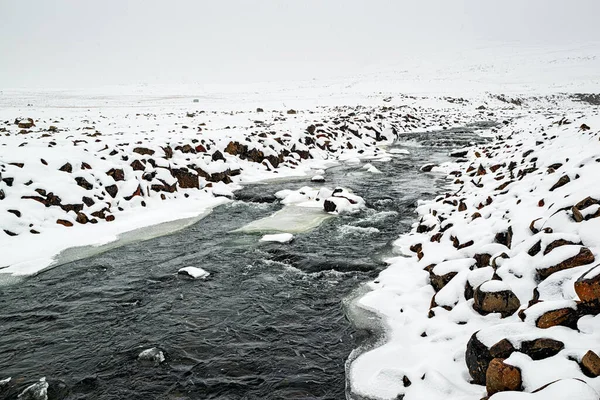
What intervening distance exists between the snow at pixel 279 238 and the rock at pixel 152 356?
3092mm

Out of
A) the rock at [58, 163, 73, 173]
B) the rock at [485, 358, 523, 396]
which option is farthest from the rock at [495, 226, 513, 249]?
the rock at [58, 163, 73, 173]

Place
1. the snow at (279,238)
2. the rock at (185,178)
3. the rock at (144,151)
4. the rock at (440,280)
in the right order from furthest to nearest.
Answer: the rock at (144,151)
the rock at (185,178)
the snow at (279,238)
the rock at (440,280)

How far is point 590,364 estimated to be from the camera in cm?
236

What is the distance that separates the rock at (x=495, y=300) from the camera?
11.6 ft

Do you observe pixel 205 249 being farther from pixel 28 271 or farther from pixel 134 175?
pixel 134 175

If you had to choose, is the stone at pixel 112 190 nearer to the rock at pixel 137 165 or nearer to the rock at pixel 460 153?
the rock at pixel 137 165

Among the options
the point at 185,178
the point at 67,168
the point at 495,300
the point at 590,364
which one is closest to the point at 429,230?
the point at 495,300

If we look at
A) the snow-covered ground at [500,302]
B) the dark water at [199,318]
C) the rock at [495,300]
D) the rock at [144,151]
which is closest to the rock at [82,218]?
the dark water at [199,318]

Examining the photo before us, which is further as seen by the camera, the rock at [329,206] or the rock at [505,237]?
the rock at [329,206]

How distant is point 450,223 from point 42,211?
7.21m

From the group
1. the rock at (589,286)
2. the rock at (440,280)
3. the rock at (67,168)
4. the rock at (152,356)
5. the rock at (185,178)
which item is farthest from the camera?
the rock at (185,178)

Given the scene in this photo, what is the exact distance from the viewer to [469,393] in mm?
2879

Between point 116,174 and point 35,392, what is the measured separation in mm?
6779

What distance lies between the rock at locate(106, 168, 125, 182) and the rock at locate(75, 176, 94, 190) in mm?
702
